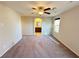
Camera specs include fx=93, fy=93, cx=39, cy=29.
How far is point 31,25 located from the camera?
9.62m

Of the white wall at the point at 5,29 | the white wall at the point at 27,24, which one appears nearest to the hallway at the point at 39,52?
the white wall at the point at 5,29

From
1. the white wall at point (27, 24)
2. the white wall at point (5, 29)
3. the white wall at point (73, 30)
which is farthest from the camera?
the white wall at point (27, 24)

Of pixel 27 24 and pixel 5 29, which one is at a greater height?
pixel 27 24

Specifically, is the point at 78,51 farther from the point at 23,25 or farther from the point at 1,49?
the point at 23,25

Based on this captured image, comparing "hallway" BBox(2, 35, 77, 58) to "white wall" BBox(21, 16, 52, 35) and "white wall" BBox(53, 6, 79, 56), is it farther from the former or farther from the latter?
"white wall" BBox(21, 16, 52, 35)

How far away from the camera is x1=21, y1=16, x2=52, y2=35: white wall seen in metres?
9.56

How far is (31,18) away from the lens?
959cm

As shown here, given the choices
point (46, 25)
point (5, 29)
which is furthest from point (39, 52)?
point (46, 25)

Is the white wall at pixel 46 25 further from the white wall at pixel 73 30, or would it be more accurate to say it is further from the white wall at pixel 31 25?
the white wall at pixel 73 30

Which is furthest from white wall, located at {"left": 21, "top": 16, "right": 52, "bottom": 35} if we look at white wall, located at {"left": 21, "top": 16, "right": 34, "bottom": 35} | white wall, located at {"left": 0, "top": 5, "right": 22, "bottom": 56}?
white wall, located at {"left": 0, "top": 5, "right": 22, "bottom": 56}

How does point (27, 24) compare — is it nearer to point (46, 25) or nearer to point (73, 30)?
point (46, 25)

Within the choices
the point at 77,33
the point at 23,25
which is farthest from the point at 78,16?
the point at 23,25

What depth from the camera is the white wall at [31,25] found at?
9562 millimetres

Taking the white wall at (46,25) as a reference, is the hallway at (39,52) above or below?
below
